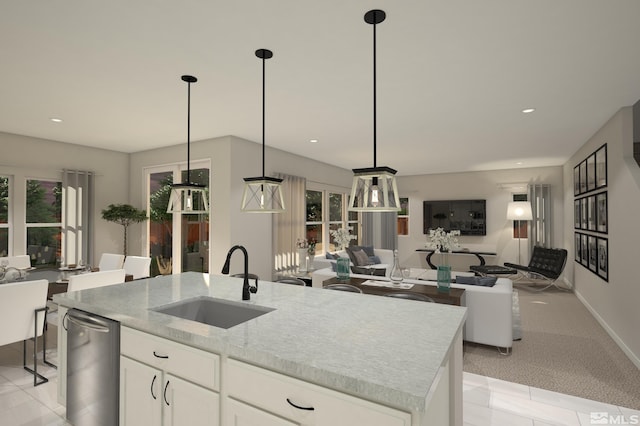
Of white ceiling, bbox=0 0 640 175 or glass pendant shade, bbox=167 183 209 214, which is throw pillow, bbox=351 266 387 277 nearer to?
white ceiling, bbox=0 0 640 175

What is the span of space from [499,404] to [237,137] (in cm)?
462

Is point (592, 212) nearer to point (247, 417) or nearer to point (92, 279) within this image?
point (247, 417)

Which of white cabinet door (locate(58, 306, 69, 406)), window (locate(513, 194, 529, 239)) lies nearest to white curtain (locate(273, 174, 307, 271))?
white cabinet door (locate(58, 306, 69, 406))

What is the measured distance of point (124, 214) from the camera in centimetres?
574

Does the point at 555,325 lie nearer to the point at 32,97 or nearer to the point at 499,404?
the point at 499,404

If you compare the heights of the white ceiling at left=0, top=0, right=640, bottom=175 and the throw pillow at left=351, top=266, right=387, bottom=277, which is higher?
the white ceiling at left=0, top=0, right=640, bottom=175

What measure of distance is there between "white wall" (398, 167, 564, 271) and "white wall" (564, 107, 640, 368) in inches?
142

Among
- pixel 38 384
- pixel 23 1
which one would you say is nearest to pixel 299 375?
pixel 23 1

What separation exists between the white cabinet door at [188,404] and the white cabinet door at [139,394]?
54mm

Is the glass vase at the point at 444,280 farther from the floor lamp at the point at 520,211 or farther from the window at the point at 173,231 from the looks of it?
the floor lamp at the point at 520,211

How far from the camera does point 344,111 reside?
3.99 metres

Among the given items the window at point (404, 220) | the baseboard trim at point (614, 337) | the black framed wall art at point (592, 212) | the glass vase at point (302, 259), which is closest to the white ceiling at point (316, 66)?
the black framed wall art at point (592, 212)

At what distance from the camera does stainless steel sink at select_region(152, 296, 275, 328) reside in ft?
6.90

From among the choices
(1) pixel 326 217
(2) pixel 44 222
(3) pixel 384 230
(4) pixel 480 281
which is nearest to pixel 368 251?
(1) pixel 326 217
